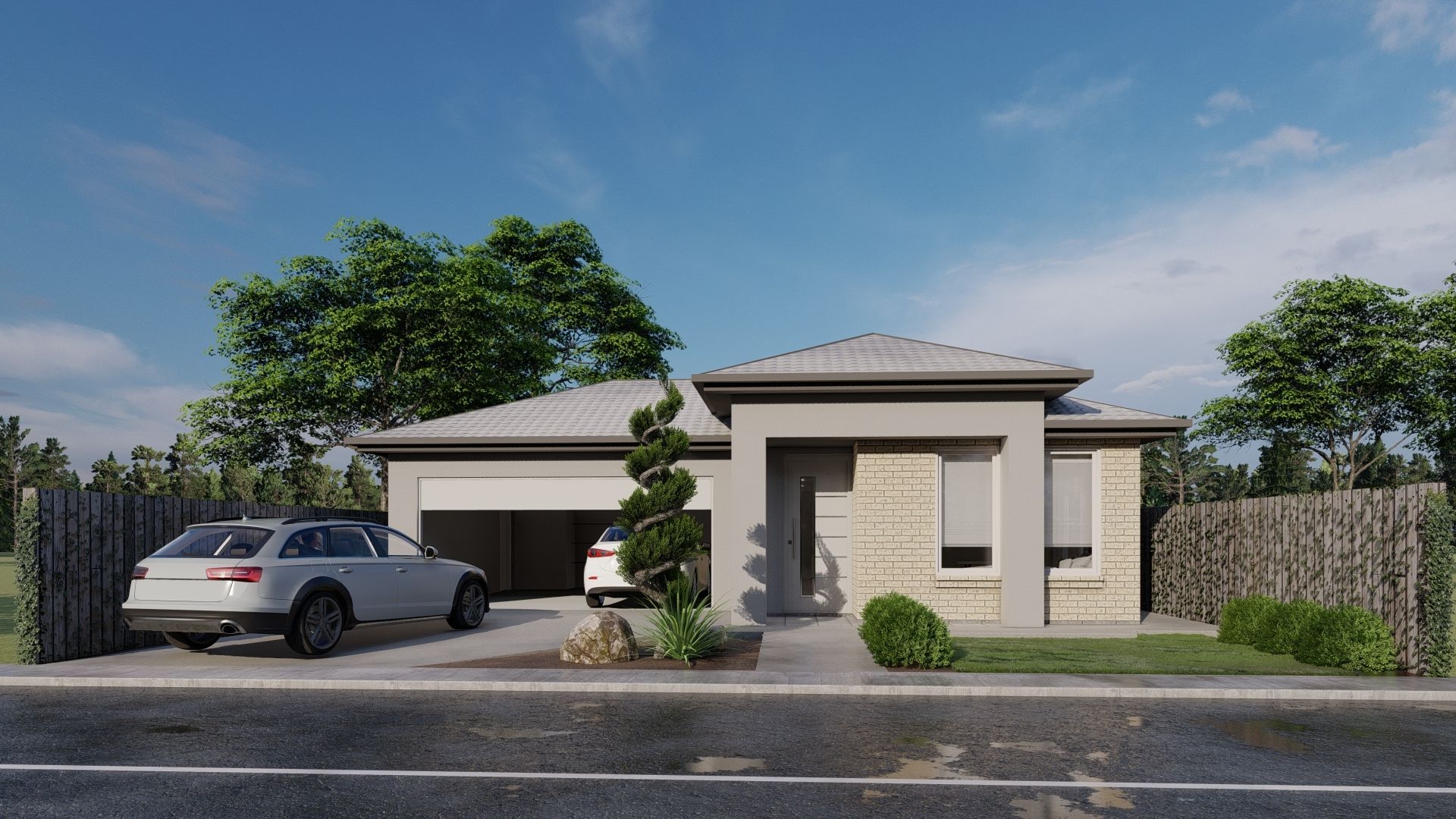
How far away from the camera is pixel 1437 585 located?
956cm

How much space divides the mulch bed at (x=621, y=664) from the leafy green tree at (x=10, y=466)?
6894 cm

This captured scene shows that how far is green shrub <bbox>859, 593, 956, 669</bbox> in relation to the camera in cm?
973

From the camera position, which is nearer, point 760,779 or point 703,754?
point 760,779

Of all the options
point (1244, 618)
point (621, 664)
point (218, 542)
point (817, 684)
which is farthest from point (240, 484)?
point (1244, 618)

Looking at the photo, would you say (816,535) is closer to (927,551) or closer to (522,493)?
(927,551)


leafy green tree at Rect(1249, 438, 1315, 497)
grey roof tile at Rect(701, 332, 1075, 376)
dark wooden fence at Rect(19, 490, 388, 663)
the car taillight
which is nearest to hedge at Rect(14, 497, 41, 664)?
dark wooden fence at Rect(19, 490, 388, 663)

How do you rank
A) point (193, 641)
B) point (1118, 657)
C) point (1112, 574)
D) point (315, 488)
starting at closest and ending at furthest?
point (1118, 657)
point (193, 641)
point (1112, 574)
point (315, 488)

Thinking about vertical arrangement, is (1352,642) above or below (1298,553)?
below

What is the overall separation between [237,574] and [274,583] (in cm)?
37

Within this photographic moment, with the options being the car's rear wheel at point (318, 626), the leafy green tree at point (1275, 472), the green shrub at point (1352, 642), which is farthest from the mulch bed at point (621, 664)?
the leafy green tree at point (1275, 472)

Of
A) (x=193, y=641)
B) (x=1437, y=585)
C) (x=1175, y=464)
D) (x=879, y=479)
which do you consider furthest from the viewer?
(x=1175, y=464)

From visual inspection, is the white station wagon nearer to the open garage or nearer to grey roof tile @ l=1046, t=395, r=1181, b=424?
the open garage

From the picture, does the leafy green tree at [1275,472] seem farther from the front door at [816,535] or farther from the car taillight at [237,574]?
the car taillight at [237,574]

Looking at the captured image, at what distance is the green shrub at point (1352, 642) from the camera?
977 cm
